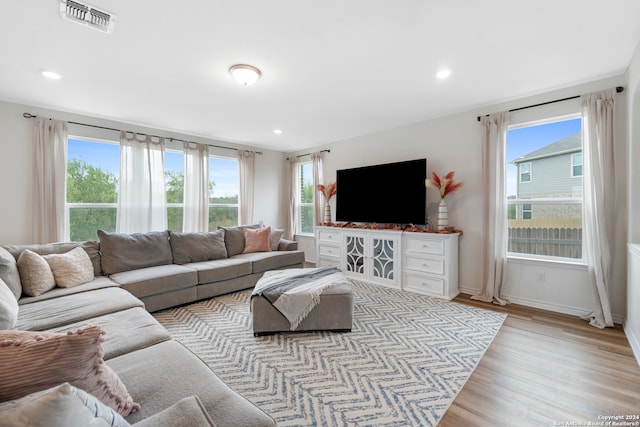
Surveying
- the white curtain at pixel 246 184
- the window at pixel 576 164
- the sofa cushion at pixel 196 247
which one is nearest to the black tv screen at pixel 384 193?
the window at pixel 576 164

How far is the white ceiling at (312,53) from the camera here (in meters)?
1.81

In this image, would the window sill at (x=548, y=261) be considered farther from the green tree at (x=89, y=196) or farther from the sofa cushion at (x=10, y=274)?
the green tree at (x=89, y=196)

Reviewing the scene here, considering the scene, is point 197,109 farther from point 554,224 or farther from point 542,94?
Answer: point 554,224

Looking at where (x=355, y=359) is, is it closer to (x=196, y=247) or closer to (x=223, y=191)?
(x=196, y=247)

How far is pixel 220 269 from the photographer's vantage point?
3.48 metres

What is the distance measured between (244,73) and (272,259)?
99.9 inches

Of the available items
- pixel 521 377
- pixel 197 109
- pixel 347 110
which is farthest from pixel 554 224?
pixel 197 109

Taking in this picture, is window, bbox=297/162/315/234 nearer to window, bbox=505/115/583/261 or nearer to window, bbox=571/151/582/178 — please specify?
window, bbox=505/115/583/261

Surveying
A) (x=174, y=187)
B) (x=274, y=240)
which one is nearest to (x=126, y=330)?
(x=274, y=240)

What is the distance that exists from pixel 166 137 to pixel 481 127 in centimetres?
470

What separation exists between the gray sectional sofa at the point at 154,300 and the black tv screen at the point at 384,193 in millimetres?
1229

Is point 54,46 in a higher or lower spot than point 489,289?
higher

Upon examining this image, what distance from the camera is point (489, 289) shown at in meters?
3.32

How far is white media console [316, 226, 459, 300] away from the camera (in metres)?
3.48
